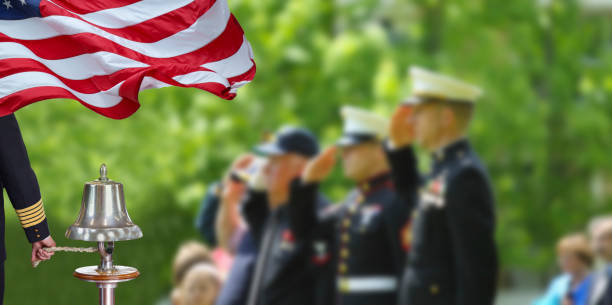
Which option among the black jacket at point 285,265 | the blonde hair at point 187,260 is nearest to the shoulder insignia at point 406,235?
the black jacket at point 285,265

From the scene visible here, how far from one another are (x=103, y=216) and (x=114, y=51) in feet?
2.26

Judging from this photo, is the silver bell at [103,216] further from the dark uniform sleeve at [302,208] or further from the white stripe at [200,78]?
A: the dark uniform sleeve at [302,208]

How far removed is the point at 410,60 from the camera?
11.7 metres

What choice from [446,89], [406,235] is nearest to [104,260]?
[446,89]

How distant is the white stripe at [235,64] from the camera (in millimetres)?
3402

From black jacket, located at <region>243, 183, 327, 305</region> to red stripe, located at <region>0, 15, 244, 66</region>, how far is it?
282cm

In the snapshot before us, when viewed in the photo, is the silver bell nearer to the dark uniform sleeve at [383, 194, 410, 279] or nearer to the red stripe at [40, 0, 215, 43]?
the red stripe at [40, 0, 215, 43]

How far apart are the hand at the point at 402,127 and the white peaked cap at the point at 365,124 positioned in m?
0.48

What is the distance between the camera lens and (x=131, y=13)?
3.36m

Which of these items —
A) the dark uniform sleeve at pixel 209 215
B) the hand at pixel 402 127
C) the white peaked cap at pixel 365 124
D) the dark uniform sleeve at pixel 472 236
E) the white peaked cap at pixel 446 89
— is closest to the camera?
the dark uniform sleeve at pixel 472 236

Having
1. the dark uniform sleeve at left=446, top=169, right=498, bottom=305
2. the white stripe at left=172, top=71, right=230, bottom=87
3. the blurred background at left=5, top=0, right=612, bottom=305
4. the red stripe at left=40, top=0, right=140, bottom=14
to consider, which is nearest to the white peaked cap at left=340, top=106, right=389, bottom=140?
the dark uniform sleeve at left=446, top=169, right=498, bottom=305

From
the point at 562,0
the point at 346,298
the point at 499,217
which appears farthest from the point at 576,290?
the point at 562,0

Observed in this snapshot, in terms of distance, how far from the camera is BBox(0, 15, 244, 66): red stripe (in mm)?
3154

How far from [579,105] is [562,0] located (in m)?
1.40
